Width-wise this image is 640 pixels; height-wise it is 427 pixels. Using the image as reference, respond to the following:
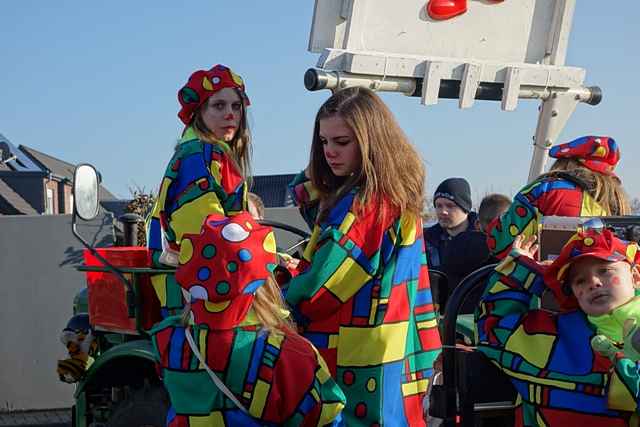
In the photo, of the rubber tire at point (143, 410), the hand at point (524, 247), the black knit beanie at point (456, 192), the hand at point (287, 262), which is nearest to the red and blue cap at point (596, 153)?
the hand at point (524, 247)

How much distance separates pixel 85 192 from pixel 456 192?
2282 mm

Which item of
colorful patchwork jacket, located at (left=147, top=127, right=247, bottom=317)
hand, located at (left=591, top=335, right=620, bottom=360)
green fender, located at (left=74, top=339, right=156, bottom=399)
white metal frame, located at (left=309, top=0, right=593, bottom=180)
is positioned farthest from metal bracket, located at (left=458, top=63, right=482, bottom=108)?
hand, located at (left=591, top=335, right=620, bottom=360)

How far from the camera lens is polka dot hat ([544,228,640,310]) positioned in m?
2.68

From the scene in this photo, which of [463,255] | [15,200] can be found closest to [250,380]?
Result: [463,255]

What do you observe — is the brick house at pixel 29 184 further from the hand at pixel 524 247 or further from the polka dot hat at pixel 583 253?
the polka dot hat at pixel 583 253

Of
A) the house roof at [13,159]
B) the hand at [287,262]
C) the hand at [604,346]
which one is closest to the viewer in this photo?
the hand at [604,346]

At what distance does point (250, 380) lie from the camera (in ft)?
7.82

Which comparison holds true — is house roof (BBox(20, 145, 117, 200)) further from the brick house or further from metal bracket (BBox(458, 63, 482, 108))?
metal bracket (BBox(458, 63, 482, 108))

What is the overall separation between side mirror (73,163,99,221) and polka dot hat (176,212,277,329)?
6.93 feet

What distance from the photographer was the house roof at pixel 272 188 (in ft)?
39.1

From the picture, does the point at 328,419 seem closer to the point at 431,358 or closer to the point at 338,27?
the point at 431,358

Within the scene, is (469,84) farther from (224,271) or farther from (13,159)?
(13,159)

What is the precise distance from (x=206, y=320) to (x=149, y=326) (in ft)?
6.20

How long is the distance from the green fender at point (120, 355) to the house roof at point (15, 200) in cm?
1759
